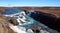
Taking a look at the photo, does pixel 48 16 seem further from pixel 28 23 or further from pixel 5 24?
pixel 5 24

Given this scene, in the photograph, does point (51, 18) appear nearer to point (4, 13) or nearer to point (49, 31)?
point (49, 31)

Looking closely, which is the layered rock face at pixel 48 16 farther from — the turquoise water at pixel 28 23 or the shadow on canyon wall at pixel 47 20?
the turquoise water at pixel 28 23

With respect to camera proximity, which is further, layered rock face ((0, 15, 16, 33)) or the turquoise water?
the turquoise water

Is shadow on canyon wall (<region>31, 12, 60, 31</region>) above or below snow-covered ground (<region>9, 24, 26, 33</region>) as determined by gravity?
above

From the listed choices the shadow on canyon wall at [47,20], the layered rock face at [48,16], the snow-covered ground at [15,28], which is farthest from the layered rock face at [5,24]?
the shadow on canyon wall at [47,20]

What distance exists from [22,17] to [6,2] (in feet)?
2.03

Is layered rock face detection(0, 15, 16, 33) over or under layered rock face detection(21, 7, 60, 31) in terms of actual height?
under

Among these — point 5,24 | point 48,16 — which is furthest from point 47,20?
point 5,24

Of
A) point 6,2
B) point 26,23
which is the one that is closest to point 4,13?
point 6,2

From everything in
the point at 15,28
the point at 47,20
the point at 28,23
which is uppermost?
the point at 47,20

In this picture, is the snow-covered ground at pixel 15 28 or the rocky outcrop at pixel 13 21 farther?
the rocky outcrop at pixel 13 21

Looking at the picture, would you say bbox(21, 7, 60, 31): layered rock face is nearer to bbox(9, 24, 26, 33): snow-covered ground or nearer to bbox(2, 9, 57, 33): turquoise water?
bbox(2, 9, 57, 33): turquoise water

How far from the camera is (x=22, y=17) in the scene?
11.1 feet

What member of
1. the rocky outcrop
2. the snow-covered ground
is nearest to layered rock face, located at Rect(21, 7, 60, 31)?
the rocky outcrop
